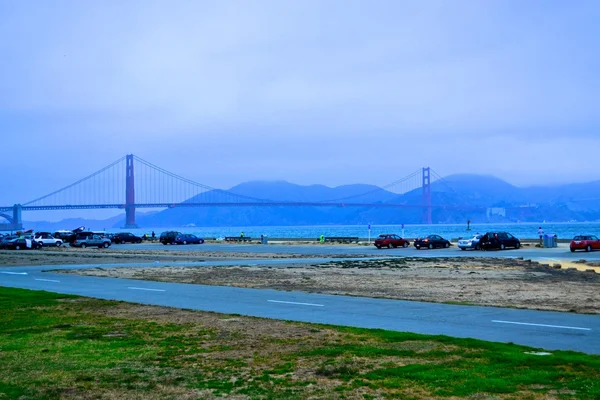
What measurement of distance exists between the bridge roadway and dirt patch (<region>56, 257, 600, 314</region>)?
174 cm

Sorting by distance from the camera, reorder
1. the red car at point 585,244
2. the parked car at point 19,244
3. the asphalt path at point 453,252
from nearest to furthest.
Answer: the asphalt path at point 453,252
the red car at point 585,244
the parked car at point 19,244

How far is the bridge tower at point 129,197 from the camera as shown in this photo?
15312cm

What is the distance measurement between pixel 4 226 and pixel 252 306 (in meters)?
190

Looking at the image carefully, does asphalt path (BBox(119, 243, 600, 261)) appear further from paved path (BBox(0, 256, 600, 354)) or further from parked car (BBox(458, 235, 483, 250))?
paved path (BBox(0, 256, 600, 354))

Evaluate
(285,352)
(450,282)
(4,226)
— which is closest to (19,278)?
(450,282)

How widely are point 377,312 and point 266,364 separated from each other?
700cm

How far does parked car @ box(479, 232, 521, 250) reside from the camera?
6103 centimetres

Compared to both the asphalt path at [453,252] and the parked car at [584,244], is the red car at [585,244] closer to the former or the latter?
the parked car at [584,244]

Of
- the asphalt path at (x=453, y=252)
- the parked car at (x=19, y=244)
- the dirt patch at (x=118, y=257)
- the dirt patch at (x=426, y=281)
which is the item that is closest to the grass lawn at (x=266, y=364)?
the dirt patch at (x=426, y=281)

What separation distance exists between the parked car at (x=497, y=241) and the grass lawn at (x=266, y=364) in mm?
48780

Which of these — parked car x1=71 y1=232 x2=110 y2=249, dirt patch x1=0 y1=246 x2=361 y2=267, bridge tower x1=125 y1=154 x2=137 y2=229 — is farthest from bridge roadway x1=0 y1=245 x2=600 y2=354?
bridge tower x1=125 y1=154 x2=137 y2=229

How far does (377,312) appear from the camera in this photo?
17.1m

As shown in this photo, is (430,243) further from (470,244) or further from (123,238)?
(123,238)

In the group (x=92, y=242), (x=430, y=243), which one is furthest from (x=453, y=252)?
(x=92, y=242)
